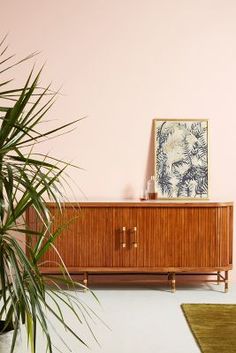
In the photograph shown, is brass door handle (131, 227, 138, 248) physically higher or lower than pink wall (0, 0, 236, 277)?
lower

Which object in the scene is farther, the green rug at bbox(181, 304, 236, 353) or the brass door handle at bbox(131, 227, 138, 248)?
the brass door handle at bbox(131, 227, 138, 248)

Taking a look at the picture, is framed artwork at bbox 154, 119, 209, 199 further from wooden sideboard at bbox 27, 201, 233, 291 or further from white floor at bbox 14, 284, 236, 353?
white floor at bbox 14, 284, 236, 353

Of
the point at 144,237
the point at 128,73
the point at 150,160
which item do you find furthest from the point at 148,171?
the point at 128,73

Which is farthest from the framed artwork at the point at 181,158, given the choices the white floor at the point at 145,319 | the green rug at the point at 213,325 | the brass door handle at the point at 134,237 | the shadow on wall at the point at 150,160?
Answer: the green rug at the point at 213,325

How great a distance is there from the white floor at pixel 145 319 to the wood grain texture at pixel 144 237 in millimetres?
232

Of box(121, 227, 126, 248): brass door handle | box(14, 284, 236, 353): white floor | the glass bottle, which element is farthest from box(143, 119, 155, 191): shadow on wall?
box(14, 284, 236, 353): white floor

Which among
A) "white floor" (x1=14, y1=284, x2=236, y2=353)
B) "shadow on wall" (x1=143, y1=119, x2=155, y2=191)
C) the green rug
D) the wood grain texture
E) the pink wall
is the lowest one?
"white floor" (x1=14, y1=284, x2=236, y2=353)

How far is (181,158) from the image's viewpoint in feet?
16.0

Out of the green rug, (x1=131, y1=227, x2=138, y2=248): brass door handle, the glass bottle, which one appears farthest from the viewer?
the glass bottle

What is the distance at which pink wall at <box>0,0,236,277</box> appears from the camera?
4.92 meters

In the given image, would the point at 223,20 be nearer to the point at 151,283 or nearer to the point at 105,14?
the point at 105,14

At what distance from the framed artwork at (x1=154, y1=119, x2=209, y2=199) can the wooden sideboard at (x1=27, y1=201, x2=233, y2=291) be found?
449 mm

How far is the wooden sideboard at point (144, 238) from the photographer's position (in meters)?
4.41

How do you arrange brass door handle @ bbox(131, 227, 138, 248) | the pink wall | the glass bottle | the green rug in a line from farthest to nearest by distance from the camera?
the pink wall, the glass bottle, brass door handle @ bbox(131, 227, 138, 248), the green rug
